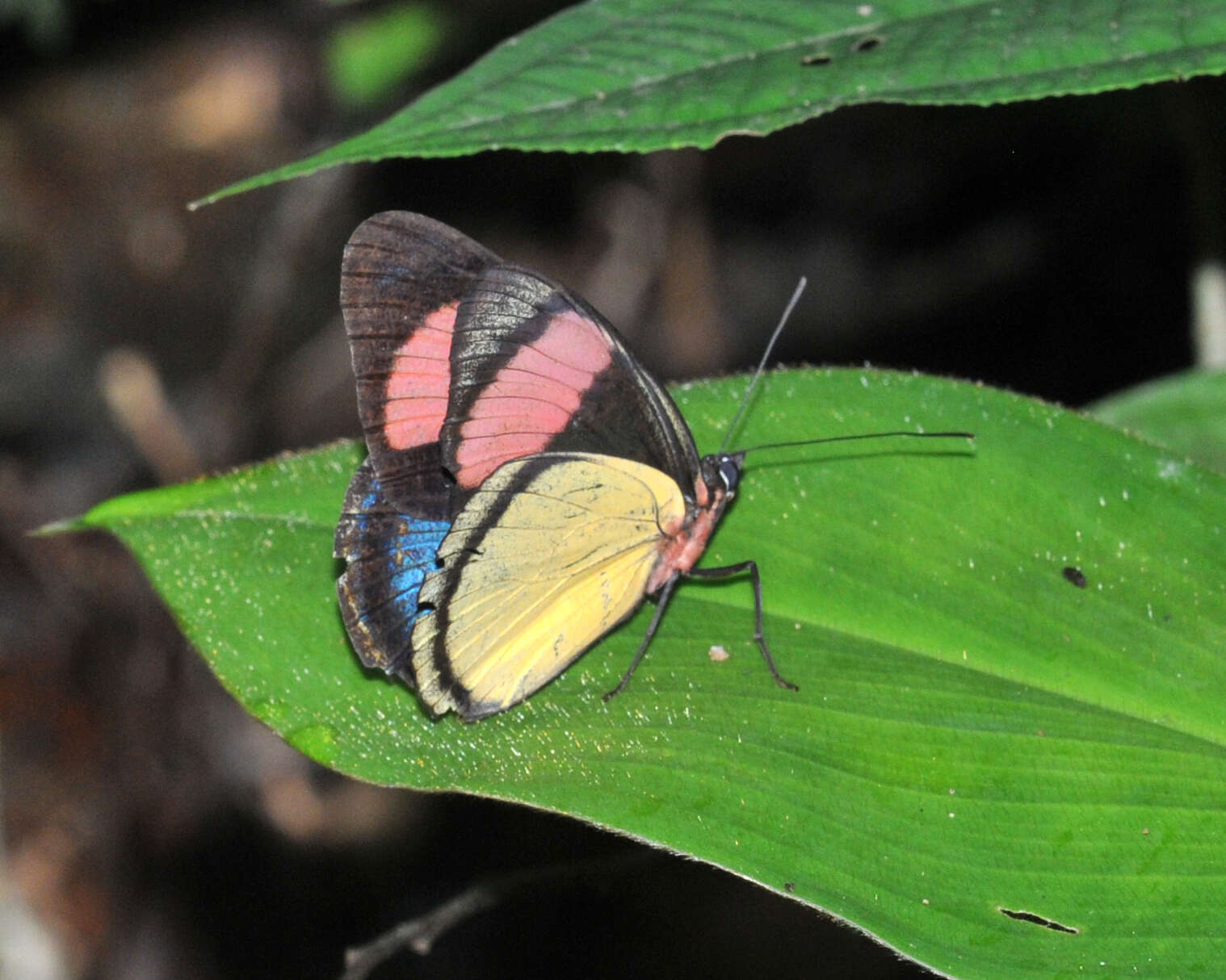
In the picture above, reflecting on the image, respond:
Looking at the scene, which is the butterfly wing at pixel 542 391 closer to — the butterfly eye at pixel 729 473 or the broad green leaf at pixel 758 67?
the butterfly eye at pixel 729 473

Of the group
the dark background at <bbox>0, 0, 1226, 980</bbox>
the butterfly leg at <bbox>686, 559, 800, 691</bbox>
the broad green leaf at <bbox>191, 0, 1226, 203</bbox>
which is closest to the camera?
the broad green leaf at <bbox>191, 0, 1226, 203</bbox>

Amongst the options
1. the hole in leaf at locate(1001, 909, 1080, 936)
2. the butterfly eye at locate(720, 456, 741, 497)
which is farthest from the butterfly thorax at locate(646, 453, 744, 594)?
the hole in leaf at locate(1001, 909, 1080, 936)

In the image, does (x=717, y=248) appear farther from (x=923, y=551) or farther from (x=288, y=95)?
(x=923, y=551)

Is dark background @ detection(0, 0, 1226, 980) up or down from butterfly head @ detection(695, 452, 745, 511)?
down

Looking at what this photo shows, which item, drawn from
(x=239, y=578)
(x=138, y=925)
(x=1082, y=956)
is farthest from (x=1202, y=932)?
(x=138, y=925)

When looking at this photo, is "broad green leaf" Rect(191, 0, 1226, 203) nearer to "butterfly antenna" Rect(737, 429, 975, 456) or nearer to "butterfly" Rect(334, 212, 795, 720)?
"butterfly" Rect(334, 212, 795, 720)

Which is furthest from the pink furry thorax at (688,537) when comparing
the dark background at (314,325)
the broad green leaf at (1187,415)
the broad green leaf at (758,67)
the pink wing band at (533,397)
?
the dark background at (314,325)

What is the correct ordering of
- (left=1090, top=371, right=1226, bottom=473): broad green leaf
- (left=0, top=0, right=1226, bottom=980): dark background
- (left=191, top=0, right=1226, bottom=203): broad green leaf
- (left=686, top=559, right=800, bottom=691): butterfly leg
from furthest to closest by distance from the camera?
1. (left=0, top=0, right=1226, bottom=980): dark background
2. (left=1090, top=371, right=1226, bottom=473): broad green leaf
3. (left=686, top=559, right=800, bottom=691): butterfly leg
4. (left=191, top=0, right=1226, bottom=203): broad green leaf
